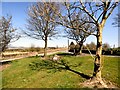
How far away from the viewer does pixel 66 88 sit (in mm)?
11477

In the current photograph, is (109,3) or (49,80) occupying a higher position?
(109,3)

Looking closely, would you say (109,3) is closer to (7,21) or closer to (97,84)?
(97,84)

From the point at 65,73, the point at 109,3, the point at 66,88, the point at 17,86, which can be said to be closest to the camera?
the point at 66,88

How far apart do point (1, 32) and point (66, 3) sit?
17510mm

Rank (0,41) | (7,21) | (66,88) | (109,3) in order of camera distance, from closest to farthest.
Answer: (66,88) < (109,3) < (0,41) < (7,21)

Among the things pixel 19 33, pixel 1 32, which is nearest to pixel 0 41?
pixel 1 32

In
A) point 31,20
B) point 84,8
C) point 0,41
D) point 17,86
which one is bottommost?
point 17,86

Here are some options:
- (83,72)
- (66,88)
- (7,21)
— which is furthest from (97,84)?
(7,21)

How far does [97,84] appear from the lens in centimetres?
1212

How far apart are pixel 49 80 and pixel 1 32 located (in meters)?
16.7

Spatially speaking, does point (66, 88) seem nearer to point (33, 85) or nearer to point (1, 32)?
point (33, 85)

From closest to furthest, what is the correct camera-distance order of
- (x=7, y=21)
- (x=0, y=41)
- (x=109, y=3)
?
(x=109, y=3) → (x=0, y=41) → (x=7, y=21)

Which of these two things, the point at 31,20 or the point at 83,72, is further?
the point at 31,20

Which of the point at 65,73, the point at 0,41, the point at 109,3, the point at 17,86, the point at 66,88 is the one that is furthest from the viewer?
the point at 0,41
